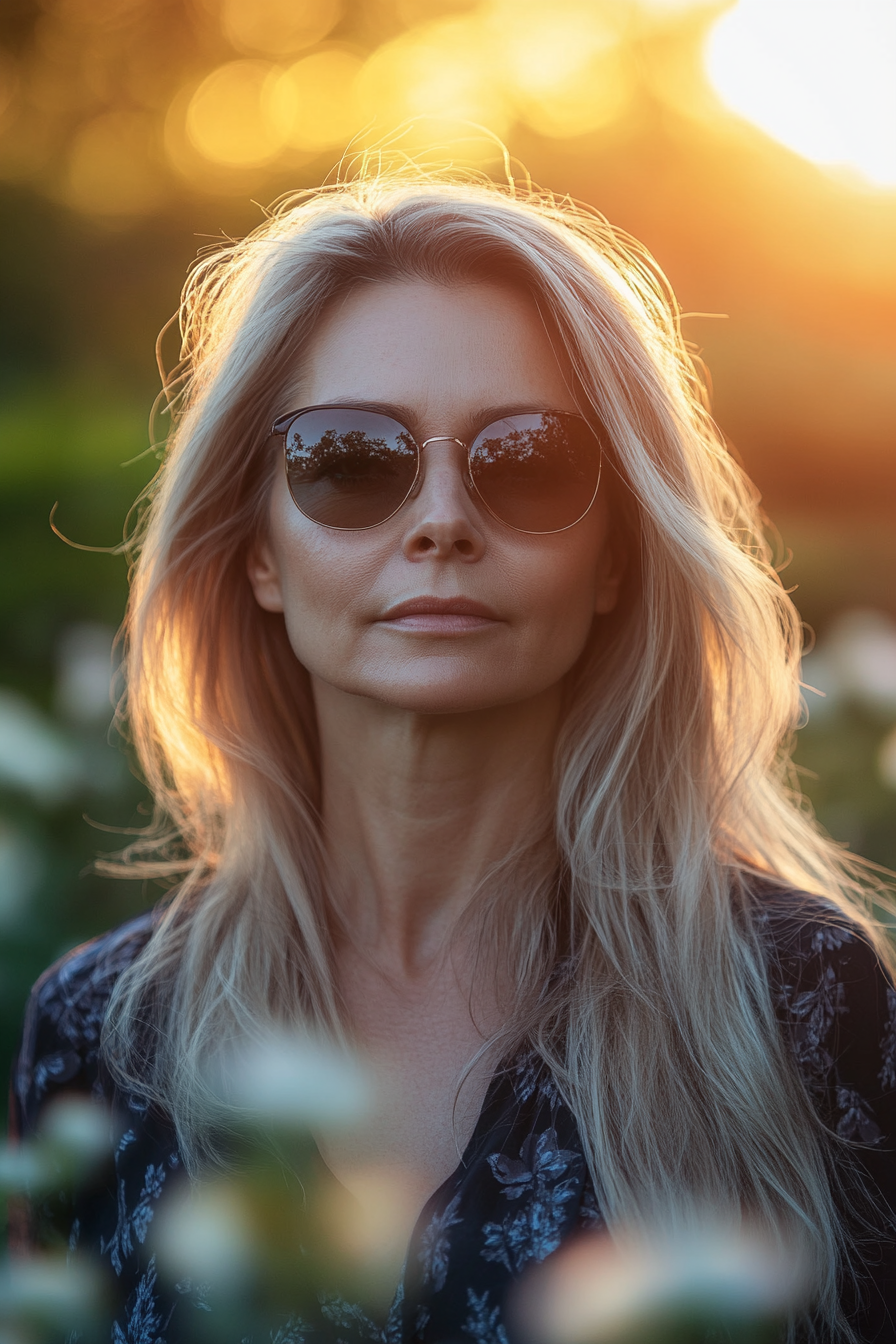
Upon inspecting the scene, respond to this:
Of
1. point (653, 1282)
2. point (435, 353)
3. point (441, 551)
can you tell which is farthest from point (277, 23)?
point (653, 1282)

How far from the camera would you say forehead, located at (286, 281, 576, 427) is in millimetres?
1637

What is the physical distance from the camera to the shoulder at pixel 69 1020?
1.91 m

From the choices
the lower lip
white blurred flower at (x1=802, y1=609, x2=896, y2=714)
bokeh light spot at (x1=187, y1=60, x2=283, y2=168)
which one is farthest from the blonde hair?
bokeh light spot at (x1=187, y1=60, x2=283, y2=168)

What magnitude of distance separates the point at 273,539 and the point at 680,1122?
3.66ft

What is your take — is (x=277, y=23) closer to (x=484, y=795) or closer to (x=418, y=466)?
(x=418, y=466)

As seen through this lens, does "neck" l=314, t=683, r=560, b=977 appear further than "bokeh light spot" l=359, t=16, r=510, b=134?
No

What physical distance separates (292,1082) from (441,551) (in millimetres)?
776

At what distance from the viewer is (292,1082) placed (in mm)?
1515

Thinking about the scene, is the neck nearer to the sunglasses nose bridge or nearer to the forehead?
the sunglasses nose bridge

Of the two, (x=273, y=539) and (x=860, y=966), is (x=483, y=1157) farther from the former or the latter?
(x=273, y=539)

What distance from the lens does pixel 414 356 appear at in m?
1.66

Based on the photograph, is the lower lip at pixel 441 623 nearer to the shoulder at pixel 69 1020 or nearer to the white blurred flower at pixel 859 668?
the shoulder at pixel 69 1020

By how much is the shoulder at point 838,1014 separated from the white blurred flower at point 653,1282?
23 cm

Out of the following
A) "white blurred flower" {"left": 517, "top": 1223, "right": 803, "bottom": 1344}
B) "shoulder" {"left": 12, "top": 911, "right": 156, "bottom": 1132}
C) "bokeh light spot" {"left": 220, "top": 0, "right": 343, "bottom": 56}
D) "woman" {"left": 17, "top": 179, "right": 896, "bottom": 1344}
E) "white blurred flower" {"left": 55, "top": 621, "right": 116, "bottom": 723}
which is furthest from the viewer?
"bokeh light spot" {"left": 220, "top": 0, "right": 343, "bottom": 56}
